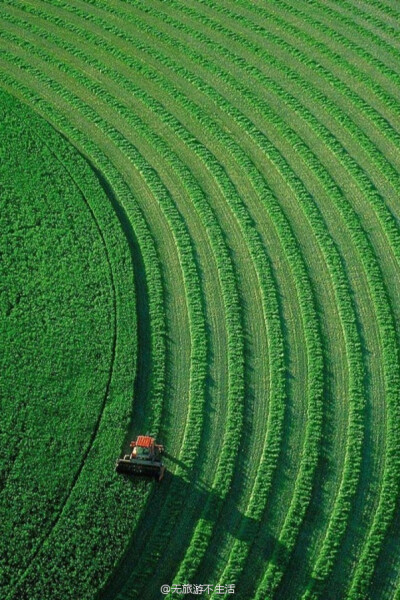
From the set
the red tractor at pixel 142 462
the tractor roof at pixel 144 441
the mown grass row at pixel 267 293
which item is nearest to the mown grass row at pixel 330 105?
the mown grass row at pixel 267 293

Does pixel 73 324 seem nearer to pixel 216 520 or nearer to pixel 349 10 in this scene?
pixel 216 520

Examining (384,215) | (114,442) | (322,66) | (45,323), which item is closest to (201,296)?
(45,323)

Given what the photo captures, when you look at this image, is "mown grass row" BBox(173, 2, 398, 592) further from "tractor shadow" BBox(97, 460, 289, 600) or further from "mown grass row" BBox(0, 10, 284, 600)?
"tractor shadow" BBox(97, 460, 289, 600)

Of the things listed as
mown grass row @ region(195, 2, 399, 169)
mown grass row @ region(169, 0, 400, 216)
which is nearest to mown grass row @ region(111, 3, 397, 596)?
mown grass row @ region(169, 0, 400, 216)

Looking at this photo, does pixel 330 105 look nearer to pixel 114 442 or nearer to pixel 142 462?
pixel 114 442

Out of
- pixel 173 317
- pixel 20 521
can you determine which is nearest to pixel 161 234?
pixel 173 317

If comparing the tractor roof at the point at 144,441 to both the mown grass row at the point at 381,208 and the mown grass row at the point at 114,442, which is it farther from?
the mown grass row at the point at 381,208
